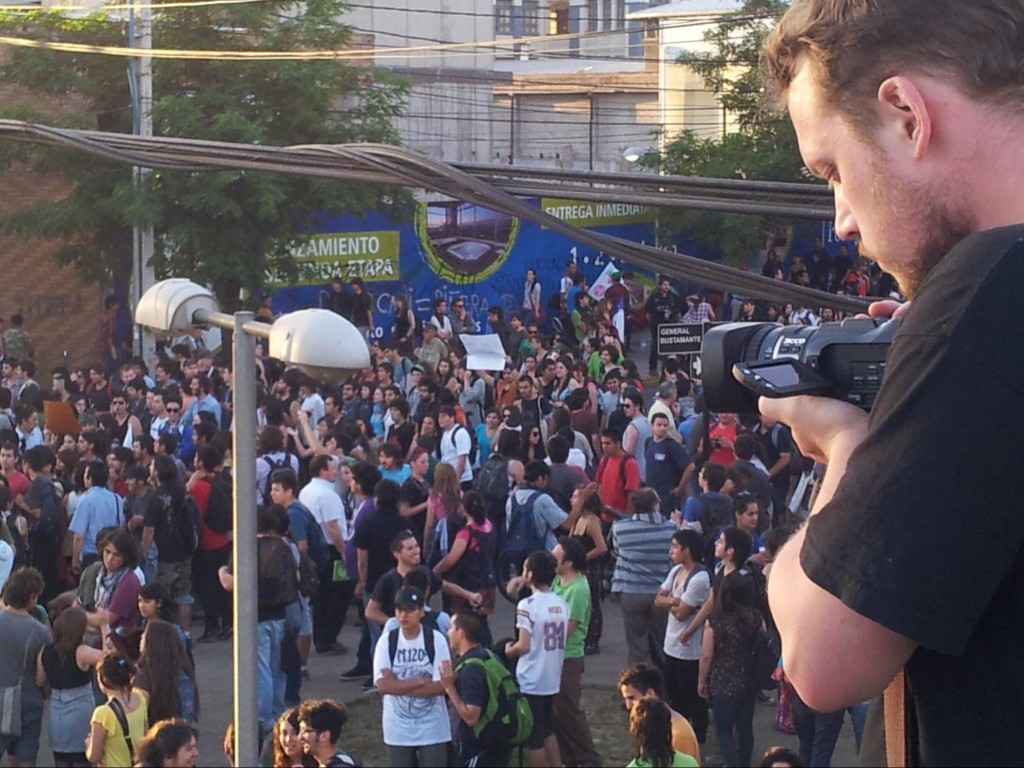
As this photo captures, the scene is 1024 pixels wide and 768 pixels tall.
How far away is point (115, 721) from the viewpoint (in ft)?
26.2

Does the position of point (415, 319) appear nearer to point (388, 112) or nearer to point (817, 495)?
point (388, 112)

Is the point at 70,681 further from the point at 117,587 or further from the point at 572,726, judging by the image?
the point at 572,726

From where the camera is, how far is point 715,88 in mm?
32312

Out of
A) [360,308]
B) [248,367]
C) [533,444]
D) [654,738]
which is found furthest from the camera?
[360,308]

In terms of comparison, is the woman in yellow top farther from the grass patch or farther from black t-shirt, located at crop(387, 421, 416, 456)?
black t-shirt, located at crop(387, 421, 416, 456)

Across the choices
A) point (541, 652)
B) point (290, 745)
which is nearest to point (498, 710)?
point (541, 652)

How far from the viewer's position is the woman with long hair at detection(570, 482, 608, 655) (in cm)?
1107

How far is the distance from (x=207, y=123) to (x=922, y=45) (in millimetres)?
21073

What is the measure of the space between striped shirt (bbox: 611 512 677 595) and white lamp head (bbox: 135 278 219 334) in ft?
13.2

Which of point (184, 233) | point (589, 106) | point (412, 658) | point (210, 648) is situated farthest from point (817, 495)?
point (589, 106)

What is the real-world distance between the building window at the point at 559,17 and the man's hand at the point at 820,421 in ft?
211

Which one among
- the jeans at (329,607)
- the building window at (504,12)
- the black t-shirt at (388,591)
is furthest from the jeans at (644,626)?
the building window at (504,12)

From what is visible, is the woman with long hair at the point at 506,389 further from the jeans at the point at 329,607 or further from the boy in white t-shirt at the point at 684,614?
the boy in white t-shirt at the point at 684,614

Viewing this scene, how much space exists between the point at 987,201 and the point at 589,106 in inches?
1896
